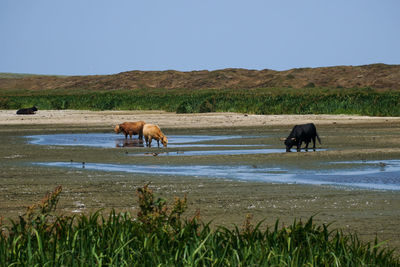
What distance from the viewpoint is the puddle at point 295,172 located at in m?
15.8

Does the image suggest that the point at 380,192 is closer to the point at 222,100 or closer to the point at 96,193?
the point at 96,193

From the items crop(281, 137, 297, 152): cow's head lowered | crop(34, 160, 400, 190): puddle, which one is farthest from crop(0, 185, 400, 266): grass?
crop(281, 137, 297, 152): cow's head lowered

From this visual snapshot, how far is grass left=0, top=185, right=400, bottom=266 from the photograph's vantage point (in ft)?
21.4

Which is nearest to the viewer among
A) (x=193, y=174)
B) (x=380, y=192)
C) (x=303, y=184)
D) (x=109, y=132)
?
(x=380, y=192)

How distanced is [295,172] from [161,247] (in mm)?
11417

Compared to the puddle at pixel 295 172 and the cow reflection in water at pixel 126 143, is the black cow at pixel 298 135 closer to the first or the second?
the puddle at pixel 295 172

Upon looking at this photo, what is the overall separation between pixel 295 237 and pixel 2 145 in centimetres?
2272

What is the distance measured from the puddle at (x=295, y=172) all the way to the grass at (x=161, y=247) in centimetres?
804

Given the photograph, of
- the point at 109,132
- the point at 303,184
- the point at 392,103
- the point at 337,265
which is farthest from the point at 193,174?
the point at 392,103

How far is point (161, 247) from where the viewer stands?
692 cm

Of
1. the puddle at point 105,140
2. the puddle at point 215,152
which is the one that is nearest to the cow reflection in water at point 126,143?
the puddle at point 105,140

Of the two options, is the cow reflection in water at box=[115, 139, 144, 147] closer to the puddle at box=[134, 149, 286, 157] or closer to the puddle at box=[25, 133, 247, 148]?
the puddle at box=[25, 133, 247, 148]

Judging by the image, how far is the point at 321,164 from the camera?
790 inches

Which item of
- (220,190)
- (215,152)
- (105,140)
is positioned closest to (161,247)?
(220,190)
